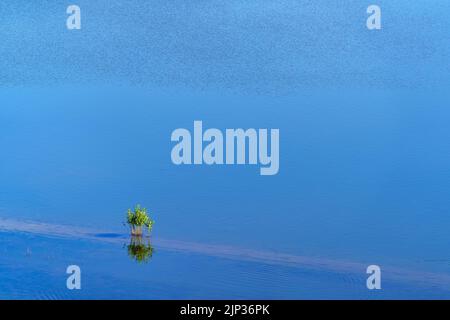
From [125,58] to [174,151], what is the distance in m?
0.77

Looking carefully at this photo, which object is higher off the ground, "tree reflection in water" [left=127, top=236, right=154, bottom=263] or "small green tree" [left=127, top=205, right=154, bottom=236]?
"small green tree" [left=127, top=205, right=154, bottom=236]

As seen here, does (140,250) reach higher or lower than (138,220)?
lower

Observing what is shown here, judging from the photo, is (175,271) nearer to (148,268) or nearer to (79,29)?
(148,268)

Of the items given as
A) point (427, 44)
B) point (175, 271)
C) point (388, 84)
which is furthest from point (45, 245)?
point (427, 44)

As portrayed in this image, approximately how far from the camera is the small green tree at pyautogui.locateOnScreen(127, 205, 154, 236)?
246 inches

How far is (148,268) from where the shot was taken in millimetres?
6277

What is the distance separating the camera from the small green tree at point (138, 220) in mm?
6250

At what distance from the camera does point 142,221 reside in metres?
6.28

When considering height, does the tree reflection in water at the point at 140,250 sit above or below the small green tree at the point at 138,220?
below

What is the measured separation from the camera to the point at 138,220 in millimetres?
6281
